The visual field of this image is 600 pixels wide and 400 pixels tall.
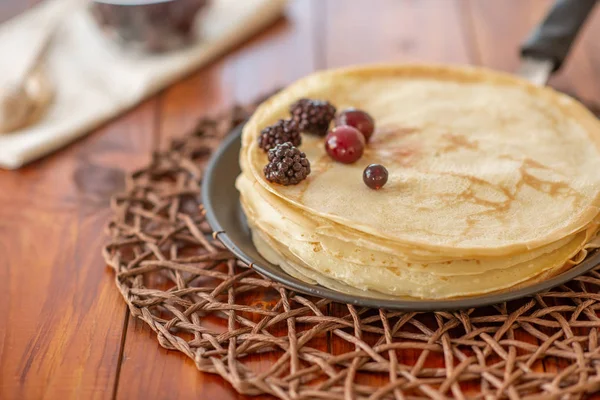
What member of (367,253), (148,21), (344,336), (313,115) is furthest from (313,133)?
(148,21)

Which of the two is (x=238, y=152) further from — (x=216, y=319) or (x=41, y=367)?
(x=41, y=367)

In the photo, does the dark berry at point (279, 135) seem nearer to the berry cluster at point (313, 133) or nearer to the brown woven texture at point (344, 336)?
the berry cluster at point (313, 133)

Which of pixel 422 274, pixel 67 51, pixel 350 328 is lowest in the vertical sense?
pixel 67 51

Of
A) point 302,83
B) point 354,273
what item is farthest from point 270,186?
point 302,83

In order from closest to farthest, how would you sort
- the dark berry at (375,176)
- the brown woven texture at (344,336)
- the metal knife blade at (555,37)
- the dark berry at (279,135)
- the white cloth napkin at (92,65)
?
the brown woven texture at (344,336) → the dark berry at (375,176) → the dark berry at (279,135) → the metal knife blade at (555,37) → the white cloth napkin at (92,65)

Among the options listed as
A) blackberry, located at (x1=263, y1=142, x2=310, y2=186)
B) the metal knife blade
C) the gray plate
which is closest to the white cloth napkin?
the gray plate

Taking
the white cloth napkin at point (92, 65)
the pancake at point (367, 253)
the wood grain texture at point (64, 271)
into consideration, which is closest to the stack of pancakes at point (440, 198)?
the pancake at point (367, 253)

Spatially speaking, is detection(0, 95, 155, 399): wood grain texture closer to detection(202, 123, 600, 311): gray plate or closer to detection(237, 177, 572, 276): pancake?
detection(202, 123, 600, 311): gray plate
